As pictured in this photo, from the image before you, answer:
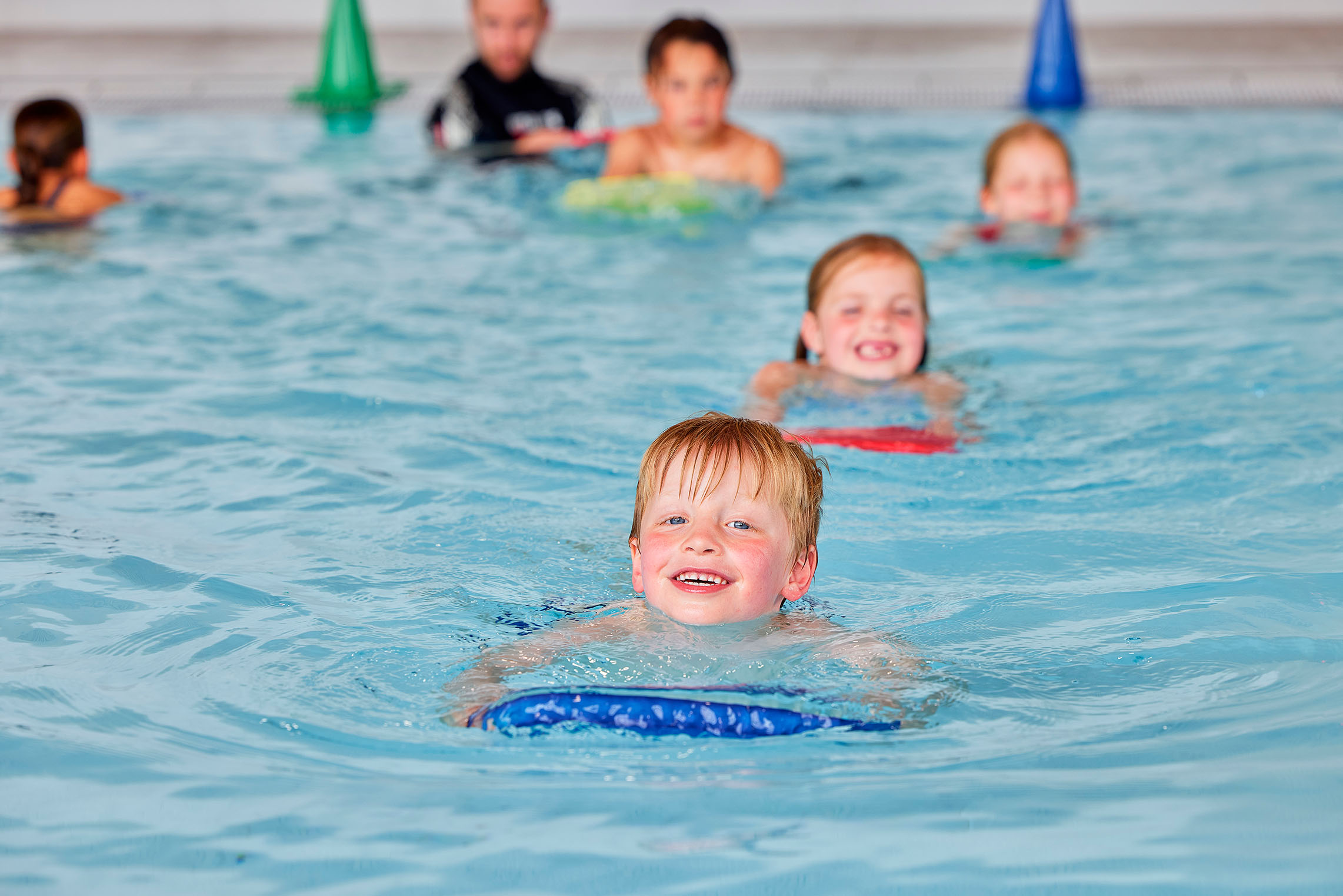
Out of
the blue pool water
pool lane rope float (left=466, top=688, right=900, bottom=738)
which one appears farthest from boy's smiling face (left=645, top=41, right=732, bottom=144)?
pool lane rope float (left=466, top=688, right=900, bottom=738)

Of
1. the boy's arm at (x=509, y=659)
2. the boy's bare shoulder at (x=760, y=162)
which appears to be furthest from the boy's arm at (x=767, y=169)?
the boy's arm at (x=509, y=659)

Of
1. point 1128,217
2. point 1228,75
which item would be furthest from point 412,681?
point 1228,75

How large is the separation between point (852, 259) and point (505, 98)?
4.34 meters

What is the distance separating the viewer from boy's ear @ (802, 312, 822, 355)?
4.62 m

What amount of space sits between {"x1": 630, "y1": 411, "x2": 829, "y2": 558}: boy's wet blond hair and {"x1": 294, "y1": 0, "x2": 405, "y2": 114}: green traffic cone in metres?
7.61

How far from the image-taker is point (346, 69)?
33.6 feet

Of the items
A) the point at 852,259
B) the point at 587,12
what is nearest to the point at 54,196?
the point at 852,259

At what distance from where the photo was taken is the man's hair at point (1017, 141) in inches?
263

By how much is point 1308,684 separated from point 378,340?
3.29 m

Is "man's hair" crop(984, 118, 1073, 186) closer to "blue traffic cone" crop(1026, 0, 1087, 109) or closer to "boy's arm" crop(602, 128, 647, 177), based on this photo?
"boy's arm" crop(602, 128, 647, 177)

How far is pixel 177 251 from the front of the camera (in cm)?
635

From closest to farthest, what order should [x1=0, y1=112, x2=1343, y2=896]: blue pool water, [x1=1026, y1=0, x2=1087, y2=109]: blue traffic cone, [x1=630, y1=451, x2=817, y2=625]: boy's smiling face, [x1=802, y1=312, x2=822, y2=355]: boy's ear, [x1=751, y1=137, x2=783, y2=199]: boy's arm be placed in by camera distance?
[x1=0, y1=112, x2=1343, y2=896]: blue pool water, [x1=630, y1=451, x2=817, y2=625]: boy's smiling face, [x1=802, y1=312, x2=822, y2=355]: boy's ear, [x1=751, y1=137, x2=783, y2=199]: boy's arm, [x1=1026, y1=0, x2=1087, y2=109]: blue traffic cone

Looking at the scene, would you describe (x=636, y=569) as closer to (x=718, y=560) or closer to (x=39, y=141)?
(x=718, y=560)

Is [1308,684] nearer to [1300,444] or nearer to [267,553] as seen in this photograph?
[1300,444]
